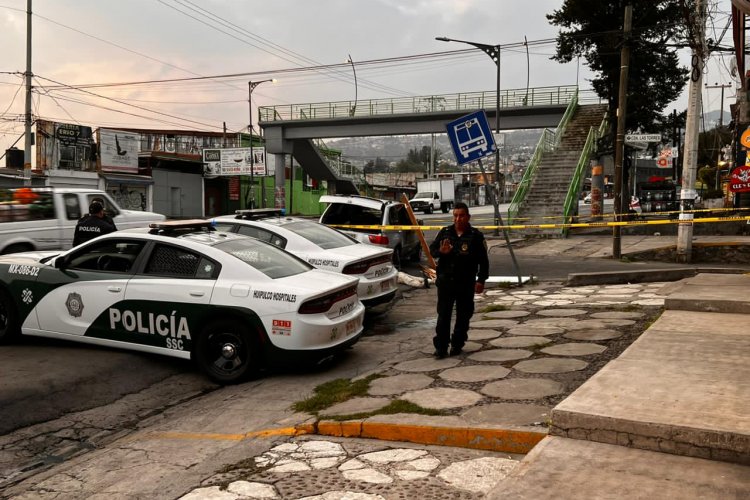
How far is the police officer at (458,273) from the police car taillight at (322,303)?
1.00 m

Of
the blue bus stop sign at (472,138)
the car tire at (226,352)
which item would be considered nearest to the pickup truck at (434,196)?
the blue bus stop sign at (472,138)

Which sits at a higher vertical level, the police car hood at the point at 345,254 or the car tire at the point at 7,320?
the police car hood at the point at 345,254

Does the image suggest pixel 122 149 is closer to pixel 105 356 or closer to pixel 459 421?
pixel 105 356

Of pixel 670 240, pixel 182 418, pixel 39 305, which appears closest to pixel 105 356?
pixel 39 305

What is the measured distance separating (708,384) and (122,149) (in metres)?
41.4

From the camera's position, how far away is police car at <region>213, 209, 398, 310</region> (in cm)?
839

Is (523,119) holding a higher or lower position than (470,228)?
higher

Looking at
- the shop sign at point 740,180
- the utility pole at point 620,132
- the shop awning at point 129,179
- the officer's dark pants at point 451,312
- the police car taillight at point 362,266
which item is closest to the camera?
the officer's dark pants at point 451,312

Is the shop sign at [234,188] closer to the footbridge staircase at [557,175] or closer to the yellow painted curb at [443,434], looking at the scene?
the footbridge staircase at [557,175]

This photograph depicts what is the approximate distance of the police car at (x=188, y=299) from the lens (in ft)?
19.8

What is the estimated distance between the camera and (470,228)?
21.8 ft

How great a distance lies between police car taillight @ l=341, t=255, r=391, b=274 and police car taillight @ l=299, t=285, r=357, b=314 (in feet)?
5.27

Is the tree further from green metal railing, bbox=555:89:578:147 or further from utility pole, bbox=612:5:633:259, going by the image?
utility pole, bbox=612:5:633:259

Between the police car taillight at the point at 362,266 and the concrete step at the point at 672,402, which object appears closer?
the concrete step at the point at 672,402
